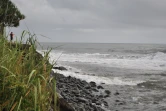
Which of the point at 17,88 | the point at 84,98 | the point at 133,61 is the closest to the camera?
the point at 17,88

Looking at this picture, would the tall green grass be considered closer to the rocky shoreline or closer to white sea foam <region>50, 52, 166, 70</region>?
the rocky shoreline

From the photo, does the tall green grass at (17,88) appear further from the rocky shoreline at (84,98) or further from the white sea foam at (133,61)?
the white sea foam at (133,61)

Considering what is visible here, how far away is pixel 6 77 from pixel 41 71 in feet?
2.14

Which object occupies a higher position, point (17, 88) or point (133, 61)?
point (17, 88)

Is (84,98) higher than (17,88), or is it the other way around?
(17,88)

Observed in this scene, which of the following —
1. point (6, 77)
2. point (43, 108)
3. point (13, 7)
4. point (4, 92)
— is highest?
point (13, 7)

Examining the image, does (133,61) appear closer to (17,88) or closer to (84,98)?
(84,98)

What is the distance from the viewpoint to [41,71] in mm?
3479

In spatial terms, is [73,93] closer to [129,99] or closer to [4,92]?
[129,99]

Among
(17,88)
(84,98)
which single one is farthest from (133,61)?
(17,88)

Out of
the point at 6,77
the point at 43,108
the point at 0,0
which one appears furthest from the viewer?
the point at 0,0

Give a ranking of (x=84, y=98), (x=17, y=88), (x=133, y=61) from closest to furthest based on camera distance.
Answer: (x=17, y=88), (x=84, y=98), (x=133, y=61)

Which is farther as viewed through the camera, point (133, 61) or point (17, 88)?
point (133, 61)

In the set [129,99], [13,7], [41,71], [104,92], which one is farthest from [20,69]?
[13,7]
